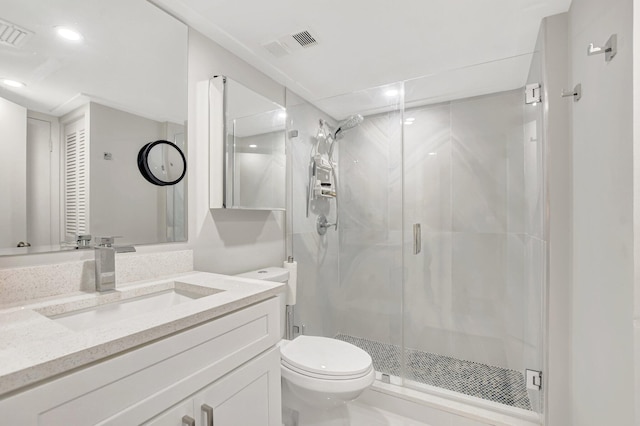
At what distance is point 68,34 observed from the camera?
3.84 feet

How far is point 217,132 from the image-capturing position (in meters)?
1.70

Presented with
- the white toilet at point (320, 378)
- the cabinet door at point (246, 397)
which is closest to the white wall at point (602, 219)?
the white toilet at point (320, 378)

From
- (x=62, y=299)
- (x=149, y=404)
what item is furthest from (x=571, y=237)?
(x=62, y=299)

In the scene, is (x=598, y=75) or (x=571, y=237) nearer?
(x=598, y=75)

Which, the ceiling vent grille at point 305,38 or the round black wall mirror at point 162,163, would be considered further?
the ceiling vent grille at point 305,38

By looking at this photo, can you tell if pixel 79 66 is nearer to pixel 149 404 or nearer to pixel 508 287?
pixel 149 404

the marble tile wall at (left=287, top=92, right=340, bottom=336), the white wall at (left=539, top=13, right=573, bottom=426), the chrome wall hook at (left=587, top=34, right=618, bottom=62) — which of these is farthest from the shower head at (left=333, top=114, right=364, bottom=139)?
the chrome wall hook at (left=587, top=34, right=618, bottom=62)

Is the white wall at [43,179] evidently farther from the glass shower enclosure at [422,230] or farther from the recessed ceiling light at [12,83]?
the glass shower enclosure at [422,230]

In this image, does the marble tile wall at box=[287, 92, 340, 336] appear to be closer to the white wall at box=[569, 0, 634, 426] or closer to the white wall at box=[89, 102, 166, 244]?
the white wall at box=[89, 102, 166, 244]

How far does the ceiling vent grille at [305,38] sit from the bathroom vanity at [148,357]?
54.7 inches

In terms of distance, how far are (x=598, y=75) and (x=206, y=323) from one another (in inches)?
65.3

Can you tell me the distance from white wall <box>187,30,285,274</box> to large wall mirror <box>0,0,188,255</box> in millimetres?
76

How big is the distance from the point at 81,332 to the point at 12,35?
3.50ft

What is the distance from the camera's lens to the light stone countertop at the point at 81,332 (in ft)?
1.92
